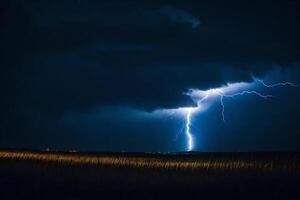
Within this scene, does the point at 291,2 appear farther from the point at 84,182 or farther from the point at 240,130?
the point at 84,182

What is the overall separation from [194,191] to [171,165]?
0.21 ft

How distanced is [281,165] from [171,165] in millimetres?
198

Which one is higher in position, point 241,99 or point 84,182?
point 241,99

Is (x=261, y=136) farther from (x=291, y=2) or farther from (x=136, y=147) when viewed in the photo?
(x=291, y=2)

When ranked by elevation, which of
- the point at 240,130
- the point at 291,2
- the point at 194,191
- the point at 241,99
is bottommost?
the point at 194,191

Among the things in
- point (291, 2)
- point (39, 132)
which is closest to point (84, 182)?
point (291, 2)

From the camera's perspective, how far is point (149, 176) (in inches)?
33.3

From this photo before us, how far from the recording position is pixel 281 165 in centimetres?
75

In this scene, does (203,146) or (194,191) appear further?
(203,146)

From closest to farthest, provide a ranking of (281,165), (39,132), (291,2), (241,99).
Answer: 1. (281,165)
2. (291,2)
3. (241,99)
4. (39,132)

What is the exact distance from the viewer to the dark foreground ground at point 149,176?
753 millimetres

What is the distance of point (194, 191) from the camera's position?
80 centimetres

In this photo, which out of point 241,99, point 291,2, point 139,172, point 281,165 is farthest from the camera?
point 241,99

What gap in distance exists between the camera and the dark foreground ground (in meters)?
0.75
